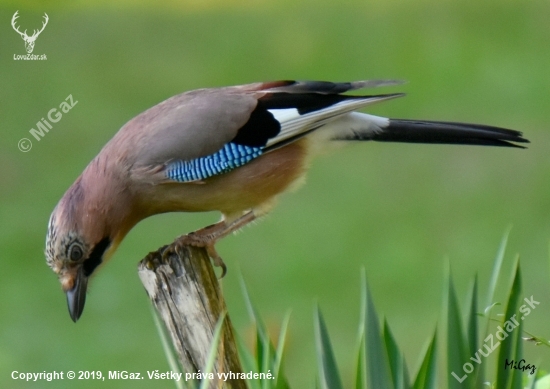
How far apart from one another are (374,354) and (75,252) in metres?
0.99

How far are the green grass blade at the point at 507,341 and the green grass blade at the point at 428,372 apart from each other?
0.15 meters

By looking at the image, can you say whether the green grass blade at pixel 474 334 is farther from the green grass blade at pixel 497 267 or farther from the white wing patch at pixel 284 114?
the white wing patch at pixel 284 114

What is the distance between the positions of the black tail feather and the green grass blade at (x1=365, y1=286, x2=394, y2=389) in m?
1.16

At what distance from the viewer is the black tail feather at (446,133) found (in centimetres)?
315

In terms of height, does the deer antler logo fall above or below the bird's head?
above

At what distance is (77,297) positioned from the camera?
2.75 metres

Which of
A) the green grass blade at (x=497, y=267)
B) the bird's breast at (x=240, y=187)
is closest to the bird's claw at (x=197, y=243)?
the bird's breast at (x=240, y=187)

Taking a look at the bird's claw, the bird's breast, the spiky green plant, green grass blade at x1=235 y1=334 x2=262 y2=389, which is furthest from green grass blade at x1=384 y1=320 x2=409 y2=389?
the bird's breast

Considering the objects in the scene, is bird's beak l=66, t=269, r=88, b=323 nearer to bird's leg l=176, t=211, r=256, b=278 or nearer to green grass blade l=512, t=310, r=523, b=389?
bird's leg l=176, t=211, r=256, b=278

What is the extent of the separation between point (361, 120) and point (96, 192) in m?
1.01

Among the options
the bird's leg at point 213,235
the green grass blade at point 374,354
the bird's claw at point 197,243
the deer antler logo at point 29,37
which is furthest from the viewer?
the deer antler logo at point 29,37

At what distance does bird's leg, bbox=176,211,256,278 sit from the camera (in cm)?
280

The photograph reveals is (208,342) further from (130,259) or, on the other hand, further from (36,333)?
(130,259)

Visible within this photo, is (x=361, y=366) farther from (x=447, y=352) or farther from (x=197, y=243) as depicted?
(x=197, y=243)
